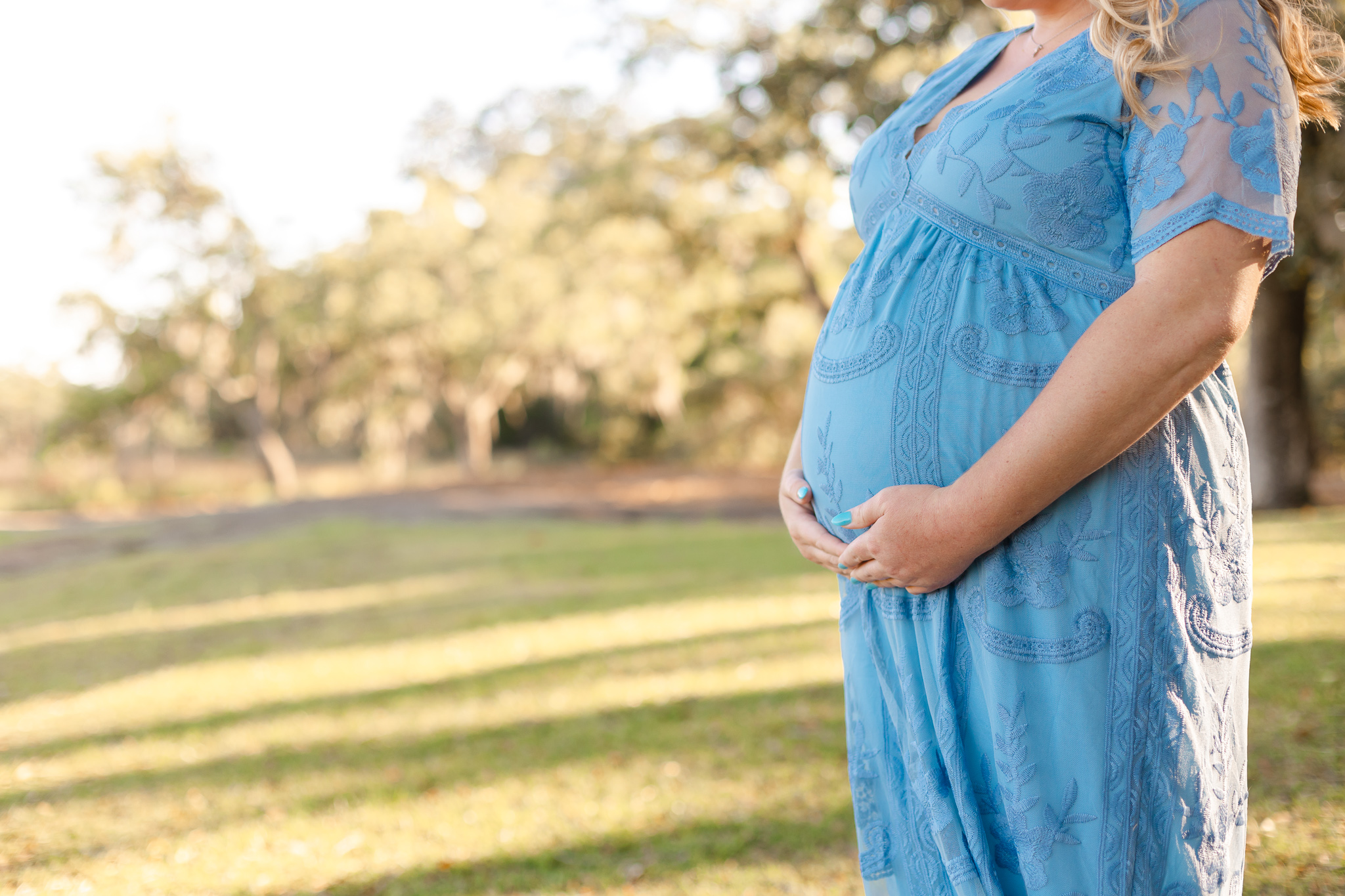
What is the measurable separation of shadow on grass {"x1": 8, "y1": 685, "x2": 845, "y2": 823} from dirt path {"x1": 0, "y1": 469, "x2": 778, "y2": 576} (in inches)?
345

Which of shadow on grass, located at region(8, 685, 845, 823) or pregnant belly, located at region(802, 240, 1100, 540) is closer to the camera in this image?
→ pregnant belly, located at region(802, 240, 1100, 540)

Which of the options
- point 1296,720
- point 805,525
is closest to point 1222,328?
point 805,525

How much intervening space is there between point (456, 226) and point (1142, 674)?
24.9m

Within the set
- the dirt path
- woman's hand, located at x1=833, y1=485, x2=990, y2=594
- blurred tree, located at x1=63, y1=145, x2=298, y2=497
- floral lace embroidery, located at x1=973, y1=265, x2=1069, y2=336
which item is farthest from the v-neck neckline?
blurred tree, located at x1=63, y1=145, x2=298, y2=497

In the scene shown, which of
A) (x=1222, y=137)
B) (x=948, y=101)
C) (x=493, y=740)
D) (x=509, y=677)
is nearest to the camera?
(x=1222, y=137)

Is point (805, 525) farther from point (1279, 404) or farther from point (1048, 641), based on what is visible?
point (1279, 404)

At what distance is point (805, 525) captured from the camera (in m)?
1.38

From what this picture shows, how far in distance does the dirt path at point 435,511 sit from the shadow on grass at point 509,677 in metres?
7.42

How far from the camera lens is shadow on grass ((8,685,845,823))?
11.9 feet

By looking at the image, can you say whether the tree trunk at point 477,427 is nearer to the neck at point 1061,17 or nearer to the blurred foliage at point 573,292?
the blurred foliage at point 573,292

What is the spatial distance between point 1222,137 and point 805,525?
2.47 ft

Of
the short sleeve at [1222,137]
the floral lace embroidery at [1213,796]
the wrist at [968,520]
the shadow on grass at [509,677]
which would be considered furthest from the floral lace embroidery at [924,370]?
the shadow on grass at [509,677]

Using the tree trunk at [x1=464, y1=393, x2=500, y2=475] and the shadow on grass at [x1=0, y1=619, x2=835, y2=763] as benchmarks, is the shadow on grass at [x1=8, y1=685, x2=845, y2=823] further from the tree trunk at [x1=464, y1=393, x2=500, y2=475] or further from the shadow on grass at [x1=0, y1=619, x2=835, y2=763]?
the tree trunk at [x1=464, y1=393, x2=500, y2=475]

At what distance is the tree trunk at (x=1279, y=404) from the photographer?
32.0 feet
